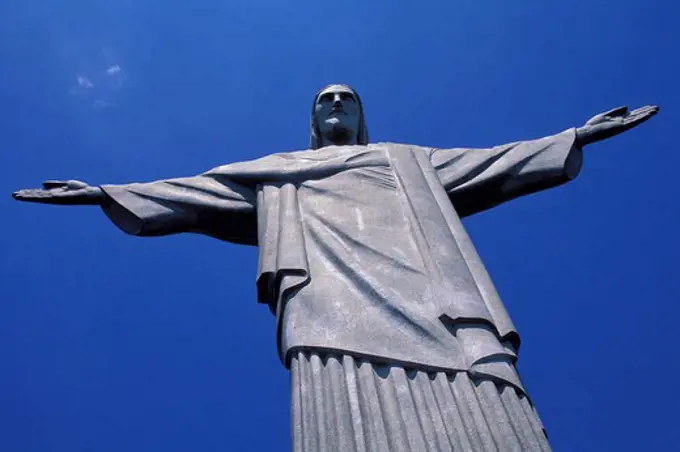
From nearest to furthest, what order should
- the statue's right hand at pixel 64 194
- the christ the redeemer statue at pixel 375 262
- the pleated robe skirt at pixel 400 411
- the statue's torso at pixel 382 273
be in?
the pleated robe skirt at pixel 400 411, the christ the redeemer statue at pixel 375 262, the statue's torso at pixel 382 273, the statue's right hand at pixel 64 194

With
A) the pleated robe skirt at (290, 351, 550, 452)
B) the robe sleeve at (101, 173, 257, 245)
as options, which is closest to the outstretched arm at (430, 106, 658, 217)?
the robe sleeve at (101, 173, 257, 245)

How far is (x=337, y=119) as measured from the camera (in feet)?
29.8

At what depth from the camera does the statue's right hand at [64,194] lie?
797 centimetres

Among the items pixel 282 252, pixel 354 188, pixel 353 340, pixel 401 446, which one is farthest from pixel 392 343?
pixel 354 188

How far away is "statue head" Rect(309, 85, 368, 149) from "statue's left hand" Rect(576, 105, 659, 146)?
2222 mm

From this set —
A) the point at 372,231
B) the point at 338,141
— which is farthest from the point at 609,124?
the point at 372,231

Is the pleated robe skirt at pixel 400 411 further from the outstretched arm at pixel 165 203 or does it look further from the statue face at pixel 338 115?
the statue face at pixel 338 115

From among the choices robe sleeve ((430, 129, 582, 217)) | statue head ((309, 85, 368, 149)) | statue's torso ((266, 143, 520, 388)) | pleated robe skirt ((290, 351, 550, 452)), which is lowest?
pleated robe skirt ((290, 351, 550, 452))

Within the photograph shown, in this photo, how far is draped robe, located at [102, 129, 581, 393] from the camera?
19.0 feet

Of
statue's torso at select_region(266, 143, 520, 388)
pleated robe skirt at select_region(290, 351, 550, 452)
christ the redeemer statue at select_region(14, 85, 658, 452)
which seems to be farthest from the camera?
statue's torso at select_region(266, 143, 520, 388)

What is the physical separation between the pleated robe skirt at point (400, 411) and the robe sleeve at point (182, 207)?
8.68ft

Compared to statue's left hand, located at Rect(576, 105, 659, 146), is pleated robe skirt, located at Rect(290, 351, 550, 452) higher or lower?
lower

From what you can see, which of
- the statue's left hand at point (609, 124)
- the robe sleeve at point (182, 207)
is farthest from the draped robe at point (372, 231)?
the statue's left hand at point (609, 124)

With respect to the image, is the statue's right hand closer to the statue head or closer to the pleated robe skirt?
the statue head
